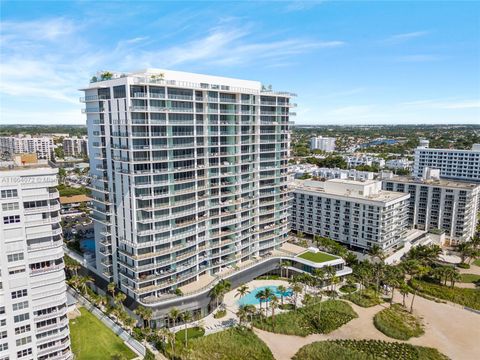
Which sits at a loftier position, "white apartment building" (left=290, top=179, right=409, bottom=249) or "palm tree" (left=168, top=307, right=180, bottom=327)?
"white apartment building" (left=290, top=179, right=409, bottom=249)

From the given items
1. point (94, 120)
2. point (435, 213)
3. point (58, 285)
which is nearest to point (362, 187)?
point (435, 213)

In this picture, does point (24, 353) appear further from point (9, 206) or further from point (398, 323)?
point (398, 323)

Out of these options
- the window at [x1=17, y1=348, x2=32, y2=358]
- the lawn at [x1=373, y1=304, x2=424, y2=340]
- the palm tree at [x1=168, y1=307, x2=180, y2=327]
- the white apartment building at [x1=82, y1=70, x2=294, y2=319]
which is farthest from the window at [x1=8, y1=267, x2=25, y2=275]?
the lawn at [x1=373, y1=304, x2=424, y2=340]

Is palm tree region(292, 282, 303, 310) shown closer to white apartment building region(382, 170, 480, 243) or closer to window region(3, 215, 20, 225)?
window region(3, 215, 20, 225)

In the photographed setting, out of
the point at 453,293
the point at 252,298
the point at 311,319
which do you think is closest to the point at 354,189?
the point at 453,293

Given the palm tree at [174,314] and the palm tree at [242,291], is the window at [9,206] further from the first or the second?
the palm tree at [242,291]

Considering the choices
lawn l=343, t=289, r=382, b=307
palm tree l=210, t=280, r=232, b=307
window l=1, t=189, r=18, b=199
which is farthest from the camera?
lawn l=343, t=289, r=382, b=307
